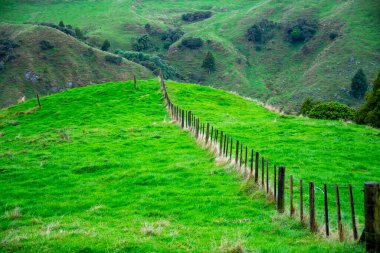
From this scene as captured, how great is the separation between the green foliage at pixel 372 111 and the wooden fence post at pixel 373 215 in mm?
33639

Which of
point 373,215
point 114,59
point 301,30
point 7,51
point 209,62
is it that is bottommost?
point 373,215

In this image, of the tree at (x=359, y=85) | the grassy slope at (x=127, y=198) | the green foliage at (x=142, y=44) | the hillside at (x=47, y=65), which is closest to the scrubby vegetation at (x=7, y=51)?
the hillside at (x=47, y=65)

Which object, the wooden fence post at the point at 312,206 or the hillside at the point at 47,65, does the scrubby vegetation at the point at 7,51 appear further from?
the wooden fence post at the point at 312,206

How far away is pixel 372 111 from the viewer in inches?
1499

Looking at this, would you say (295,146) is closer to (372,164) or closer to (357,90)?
(372,164)

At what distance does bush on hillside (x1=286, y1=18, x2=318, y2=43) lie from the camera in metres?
136

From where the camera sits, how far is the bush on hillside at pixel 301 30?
136 meters

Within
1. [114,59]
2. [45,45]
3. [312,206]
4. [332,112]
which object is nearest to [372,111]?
[332,112]

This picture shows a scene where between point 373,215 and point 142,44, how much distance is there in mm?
157466

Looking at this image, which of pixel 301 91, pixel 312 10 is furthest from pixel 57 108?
A: pixel 312 10

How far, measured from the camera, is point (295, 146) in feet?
76.2

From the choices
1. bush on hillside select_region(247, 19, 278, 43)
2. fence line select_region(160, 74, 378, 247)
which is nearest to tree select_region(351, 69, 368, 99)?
bush on hillside select_region(247, 19, 278, 43)

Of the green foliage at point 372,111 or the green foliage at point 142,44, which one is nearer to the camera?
the green foliage at point 372,111

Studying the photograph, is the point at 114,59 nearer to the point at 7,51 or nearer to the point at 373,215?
the point at 7,51
